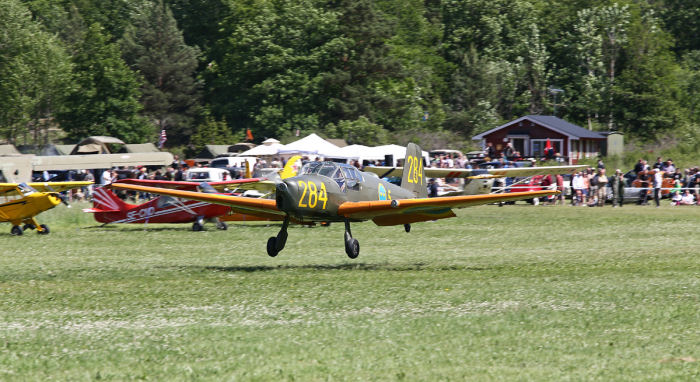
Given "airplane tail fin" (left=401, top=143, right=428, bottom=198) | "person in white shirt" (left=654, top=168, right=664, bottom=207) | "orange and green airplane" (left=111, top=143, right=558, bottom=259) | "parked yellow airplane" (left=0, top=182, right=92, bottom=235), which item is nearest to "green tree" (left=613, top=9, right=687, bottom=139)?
"person in white shirt" (left=654, top=168, right=664, bottom=207)

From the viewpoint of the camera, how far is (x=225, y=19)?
93.8 meters

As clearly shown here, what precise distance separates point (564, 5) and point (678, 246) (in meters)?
79.6

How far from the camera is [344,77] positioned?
260 feet

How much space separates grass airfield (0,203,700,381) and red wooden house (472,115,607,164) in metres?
44.1

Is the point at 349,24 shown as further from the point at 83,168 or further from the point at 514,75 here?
the point at 83,168

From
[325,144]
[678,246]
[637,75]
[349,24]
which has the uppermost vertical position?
[349,24]

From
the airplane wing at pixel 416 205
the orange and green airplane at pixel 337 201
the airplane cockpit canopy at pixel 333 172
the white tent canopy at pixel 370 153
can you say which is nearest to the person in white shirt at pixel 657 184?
the white tent canopy at pixel 370 153

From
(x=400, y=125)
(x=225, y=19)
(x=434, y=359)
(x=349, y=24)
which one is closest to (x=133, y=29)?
(x=225, y=19)

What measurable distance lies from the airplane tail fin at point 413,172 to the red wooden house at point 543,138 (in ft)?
154

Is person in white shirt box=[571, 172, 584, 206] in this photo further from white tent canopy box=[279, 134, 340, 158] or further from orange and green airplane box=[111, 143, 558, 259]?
orange and green airplane box=[111, 143, 558, 259]

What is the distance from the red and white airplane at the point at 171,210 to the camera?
27578mm

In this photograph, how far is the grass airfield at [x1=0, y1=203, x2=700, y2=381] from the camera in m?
8.59

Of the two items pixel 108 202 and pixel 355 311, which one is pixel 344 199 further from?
pixel 108 202

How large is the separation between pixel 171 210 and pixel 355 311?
17.4 m
